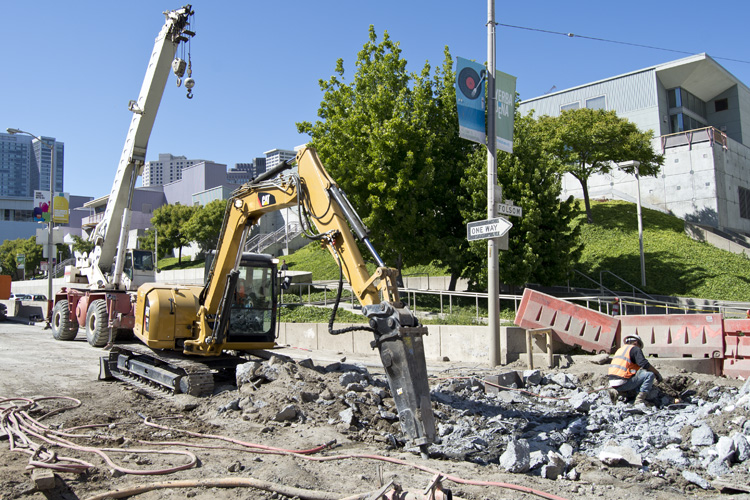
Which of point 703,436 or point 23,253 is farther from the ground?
point 23,253

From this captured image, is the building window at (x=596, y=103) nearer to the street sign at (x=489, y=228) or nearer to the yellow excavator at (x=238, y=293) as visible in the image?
the street sign at (x=489, y=228)

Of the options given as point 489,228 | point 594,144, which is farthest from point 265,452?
point 594,144

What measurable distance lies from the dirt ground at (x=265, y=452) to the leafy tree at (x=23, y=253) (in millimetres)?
66354

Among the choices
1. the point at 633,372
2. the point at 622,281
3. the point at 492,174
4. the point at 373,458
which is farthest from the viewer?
the point at 622,281

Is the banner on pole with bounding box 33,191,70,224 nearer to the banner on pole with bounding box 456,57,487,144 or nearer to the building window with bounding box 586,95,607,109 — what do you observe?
the banner on pole with bounding box 456,57,487,144

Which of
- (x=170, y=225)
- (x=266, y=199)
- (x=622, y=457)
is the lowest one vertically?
(x=622, y=457)

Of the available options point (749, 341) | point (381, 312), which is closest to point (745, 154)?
point (749, 341)

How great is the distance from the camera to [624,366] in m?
9.70

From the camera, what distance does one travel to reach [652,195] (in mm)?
37906

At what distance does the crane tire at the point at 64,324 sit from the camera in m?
18.9

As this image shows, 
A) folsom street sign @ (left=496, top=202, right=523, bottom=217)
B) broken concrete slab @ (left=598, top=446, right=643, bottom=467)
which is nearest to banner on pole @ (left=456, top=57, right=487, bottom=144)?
folsom street sign @ (left=496, top=202, right=523, bottom=217)

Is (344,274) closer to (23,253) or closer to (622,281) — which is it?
(622,281)

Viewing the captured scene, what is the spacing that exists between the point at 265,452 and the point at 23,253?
71837 millimetres

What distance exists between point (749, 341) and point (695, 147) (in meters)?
28.3
